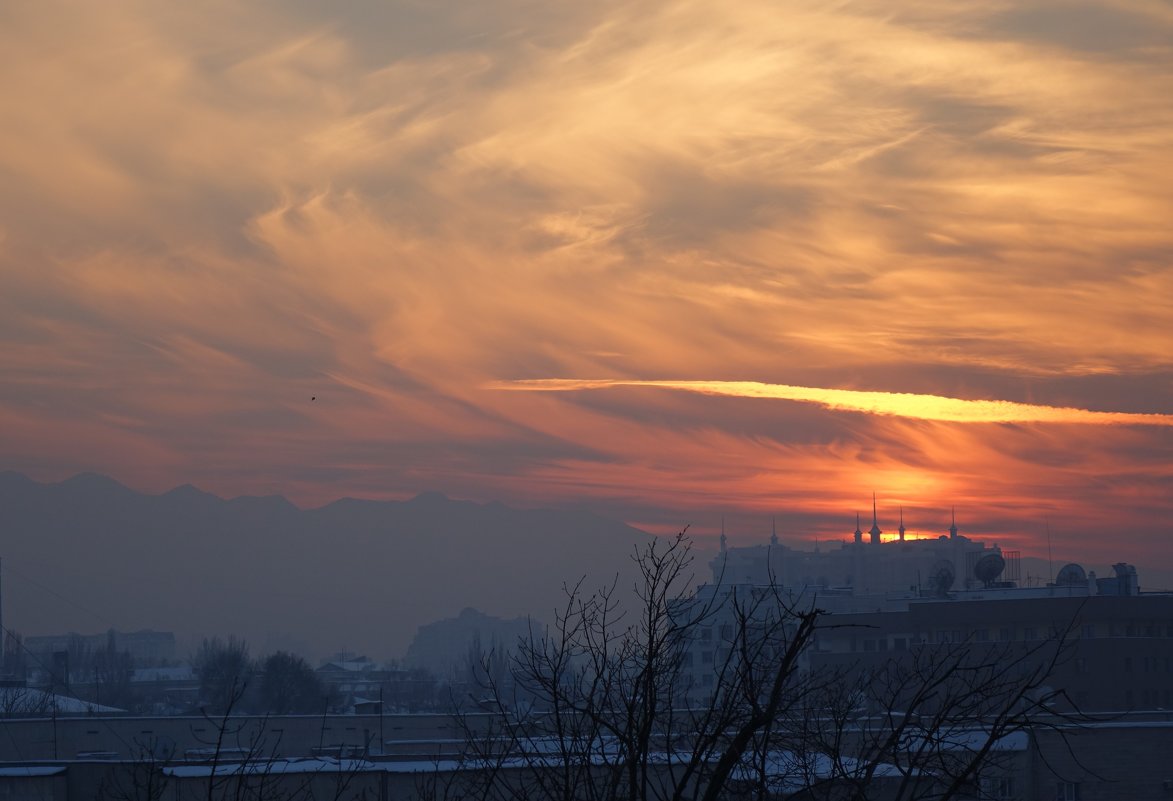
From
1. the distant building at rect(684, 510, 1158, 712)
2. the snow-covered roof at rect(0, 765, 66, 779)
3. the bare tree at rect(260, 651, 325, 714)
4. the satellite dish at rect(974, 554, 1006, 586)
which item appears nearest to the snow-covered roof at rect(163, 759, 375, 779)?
the snow-covered roof at rect(0, 765, 66, 779)

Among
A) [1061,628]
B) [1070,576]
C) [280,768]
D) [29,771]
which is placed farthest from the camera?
[1070,576]

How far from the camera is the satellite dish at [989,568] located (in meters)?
86.7

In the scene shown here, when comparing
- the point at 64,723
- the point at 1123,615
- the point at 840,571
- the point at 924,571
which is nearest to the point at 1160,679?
the point at 1123,615

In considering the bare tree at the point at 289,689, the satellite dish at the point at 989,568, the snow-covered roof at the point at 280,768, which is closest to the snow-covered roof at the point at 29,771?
the snow-covered roof at the point at 280,768

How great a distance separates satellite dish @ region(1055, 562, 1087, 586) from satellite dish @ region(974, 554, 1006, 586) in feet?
18.4

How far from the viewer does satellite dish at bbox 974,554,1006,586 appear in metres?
86.7

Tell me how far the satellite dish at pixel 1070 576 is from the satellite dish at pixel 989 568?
560 centimetres

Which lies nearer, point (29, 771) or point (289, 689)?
point (29, 771)

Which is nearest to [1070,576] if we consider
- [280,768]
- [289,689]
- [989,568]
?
[989,568]

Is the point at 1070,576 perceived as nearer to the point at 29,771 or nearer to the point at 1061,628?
the point at 1061,628

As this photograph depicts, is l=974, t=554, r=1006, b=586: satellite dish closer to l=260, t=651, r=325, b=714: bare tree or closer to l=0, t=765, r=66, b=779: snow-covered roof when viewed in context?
l=260, t=651, r=325, b=714: bare tree

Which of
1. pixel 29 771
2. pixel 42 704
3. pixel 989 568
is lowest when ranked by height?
pixel 42 704

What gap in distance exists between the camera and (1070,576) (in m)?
80.8

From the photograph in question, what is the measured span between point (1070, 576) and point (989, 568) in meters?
6.81
